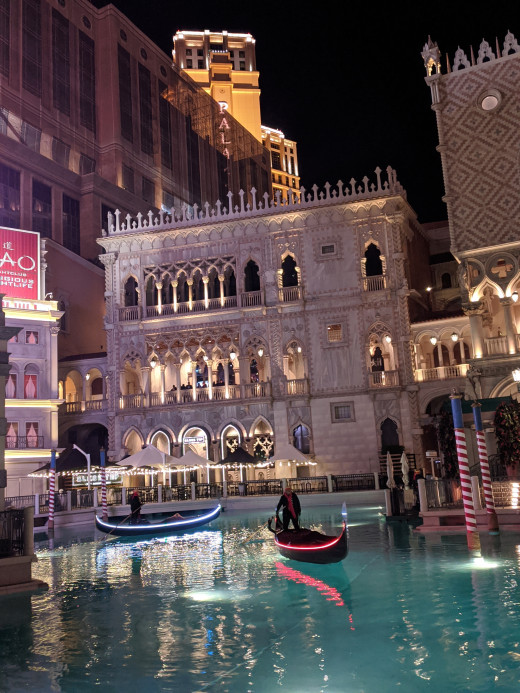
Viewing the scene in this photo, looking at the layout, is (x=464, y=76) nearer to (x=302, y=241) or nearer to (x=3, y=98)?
(x=302, y=241)

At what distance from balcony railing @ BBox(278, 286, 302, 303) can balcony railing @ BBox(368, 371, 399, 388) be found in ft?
16.1

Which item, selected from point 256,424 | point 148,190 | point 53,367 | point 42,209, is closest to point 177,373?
point 256,424

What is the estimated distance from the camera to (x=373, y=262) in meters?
31.9

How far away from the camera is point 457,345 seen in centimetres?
3209

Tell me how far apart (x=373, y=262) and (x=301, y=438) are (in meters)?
8.59

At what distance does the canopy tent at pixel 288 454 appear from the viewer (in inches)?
1113

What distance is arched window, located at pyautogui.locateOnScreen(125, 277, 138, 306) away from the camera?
35062 millimetres

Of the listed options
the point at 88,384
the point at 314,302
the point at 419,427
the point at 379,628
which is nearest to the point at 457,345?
the point at 419,427

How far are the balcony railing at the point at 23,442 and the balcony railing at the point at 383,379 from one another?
15.0 m

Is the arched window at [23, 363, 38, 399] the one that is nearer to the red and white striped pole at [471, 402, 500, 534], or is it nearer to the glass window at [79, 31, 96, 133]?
the glass window at [79, 31, 96, 133]

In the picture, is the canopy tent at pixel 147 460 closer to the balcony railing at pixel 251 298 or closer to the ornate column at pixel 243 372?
the ornate column at pixel 243 372

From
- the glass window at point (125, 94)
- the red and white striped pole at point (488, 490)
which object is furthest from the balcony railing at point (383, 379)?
the glass window at point (125, 94)

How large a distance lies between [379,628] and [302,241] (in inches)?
1009

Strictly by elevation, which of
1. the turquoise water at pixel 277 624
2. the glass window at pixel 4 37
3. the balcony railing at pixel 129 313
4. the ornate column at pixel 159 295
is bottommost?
the turquoise water at pixel 277 624
